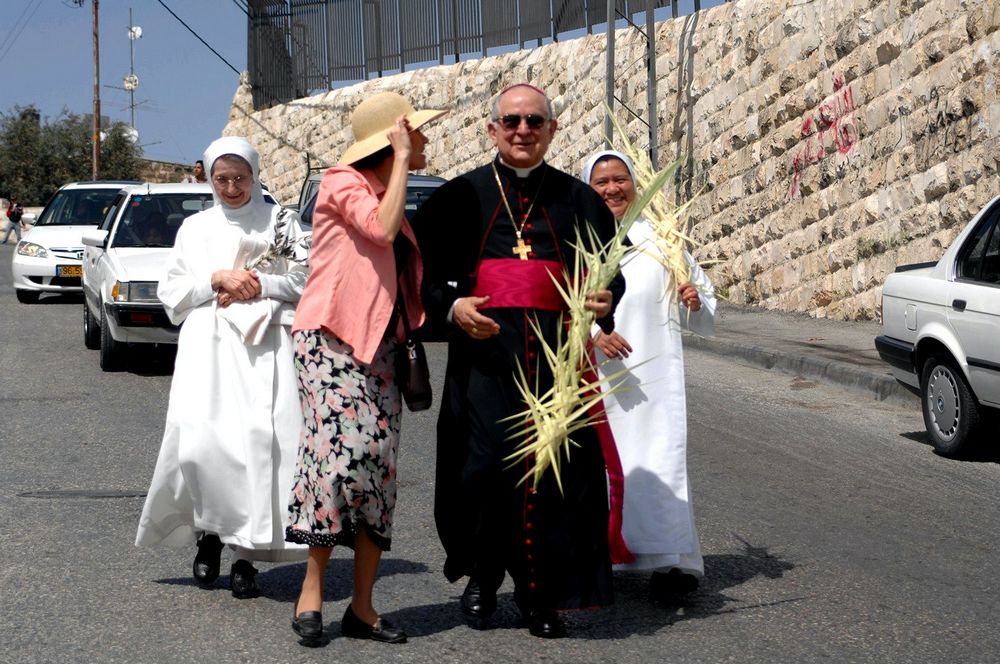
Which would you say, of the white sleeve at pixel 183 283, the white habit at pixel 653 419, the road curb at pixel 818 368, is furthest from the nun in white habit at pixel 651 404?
the road curb at pixel 818 368

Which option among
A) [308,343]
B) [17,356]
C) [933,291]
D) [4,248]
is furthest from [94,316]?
[4,248]

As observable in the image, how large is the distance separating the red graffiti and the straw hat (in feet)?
40.8

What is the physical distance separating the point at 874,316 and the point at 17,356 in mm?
9416

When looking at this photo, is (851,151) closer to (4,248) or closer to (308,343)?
(308,343)

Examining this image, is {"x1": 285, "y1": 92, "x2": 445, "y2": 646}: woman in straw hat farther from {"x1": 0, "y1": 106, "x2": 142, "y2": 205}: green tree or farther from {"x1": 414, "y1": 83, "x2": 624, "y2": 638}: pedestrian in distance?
{"x1": 0, "y1": 106, "x2": 142, "y2": 205}: green tree

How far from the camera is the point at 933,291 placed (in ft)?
29.8

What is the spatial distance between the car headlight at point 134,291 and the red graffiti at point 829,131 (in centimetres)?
851

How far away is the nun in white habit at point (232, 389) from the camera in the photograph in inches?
207

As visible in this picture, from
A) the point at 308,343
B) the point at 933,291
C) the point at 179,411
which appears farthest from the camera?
the point at 933,291

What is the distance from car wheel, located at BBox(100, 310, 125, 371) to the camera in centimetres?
1253

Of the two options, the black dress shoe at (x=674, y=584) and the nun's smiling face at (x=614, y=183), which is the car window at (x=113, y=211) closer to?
the nun's smiling face at (x=614, y=183)

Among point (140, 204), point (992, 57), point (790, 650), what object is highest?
point (992, 57)

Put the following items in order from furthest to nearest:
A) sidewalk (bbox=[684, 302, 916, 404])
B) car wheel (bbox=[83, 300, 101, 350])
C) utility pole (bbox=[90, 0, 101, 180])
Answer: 1. utility pole (bbox=[90, 0, 101, 180])
2. car wheel (bbox=[83, 300, 101, 350])
3. sidewalk (bbox=[684, 302, 916, 404])

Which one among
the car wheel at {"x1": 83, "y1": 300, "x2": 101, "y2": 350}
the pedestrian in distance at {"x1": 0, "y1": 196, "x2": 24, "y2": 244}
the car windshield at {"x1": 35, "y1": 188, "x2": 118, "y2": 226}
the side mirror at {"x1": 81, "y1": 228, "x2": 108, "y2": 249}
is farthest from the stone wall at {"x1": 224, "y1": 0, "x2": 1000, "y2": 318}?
the pedestrian in distance at {"x1": 0, "y1": 196, "x2": 24, "y2": 244}
